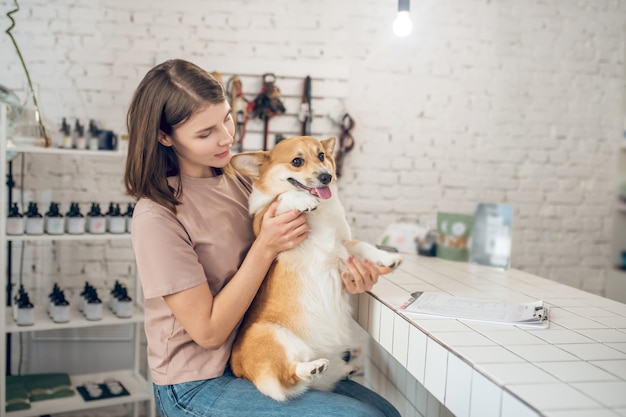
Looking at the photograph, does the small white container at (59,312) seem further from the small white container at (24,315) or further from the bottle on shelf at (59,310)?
the small white container at (24,315)

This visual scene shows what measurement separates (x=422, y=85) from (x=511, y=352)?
273 cm

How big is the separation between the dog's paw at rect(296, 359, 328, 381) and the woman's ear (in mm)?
720

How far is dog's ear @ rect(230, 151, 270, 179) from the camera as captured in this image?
174cm

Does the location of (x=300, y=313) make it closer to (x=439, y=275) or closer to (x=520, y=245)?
(x=439, y=275)

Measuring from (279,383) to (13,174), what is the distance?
7.92 feet

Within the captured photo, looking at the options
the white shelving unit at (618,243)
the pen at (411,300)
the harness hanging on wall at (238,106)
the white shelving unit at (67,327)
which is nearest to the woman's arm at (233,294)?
the pen at (411,300)

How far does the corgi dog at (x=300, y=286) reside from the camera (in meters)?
1.53

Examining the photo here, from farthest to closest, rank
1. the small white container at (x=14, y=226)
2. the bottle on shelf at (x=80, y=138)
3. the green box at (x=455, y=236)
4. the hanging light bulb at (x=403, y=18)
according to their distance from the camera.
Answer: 1. the bottle on shelf at (x=80, y=138)
2. the small white container at (x=14, y=226)
3. the green box at (x=455, y=236)
4. the hanging light bulb at (x=403, y=18)

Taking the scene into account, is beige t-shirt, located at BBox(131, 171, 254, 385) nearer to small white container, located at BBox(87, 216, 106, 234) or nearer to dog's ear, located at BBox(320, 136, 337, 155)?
dog's ear, located at BBox(320, 136, 337, 155)

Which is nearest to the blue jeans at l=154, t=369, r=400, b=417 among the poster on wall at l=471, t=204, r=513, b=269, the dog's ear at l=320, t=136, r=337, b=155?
the dog's ear at l=320, t=136, r=337, b=155

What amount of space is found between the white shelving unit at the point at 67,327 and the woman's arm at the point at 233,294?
1470 mm

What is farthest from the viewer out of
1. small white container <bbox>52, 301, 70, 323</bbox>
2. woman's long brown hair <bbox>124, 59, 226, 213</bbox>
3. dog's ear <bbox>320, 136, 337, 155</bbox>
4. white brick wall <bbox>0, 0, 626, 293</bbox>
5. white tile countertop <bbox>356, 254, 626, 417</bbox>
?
white brick wall <bbox>0, 0, 626, 293</bbox>

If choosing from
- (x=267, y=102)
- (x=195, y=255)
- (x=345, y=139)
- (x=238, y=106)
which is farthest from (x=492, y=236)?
(x=238, y=106)

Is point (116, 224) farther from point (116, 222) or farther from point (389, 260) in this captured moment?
point (389, 260)
